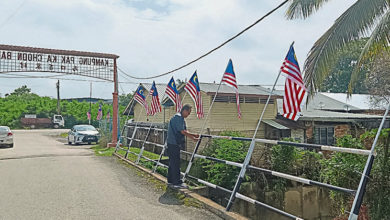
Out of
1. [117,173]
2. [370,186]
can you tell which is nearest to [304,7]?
[370,186]

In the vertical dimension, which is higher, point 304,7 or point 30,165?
point 304,7

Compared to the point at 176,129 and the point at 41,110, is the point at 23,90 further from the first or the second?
the point at 176,129

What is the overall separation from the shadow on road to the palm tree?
14.8 ft

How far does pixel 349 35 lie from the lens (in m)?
8.69

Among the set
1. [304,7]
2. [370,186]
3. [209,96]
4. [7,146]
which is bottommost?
[7,146]

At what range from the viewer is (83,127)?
2644cm

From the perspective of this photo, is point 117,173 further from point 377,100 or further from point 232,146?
point 377,100

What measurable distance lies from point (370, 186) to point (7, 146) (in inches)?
911

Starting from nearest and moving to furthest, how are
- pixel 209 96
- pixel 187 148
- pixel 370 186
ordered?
pixel 370 186
pixel 187 148
pixel 209 96

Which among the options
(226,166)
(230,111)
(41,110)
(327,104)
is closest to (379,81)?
(327,104)

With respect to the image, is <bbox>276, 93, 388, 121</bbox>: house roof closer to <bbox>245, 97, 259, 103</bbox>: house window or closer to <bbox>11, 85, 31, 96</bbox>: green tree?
<bbox>245, 97, 259, 103</bbox>: house window

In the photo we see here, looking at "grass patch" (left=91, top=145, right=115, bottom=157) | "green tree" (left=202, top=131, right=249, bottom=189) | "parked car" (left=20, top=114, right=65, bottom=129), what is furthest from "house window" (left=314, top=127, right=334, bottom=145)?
"parked car" (left=20, top=114, right=65, bottom=129)

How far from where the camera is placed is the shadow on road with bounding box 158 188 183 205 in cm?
652

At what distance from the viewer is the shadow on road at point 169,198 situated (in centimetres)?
652
